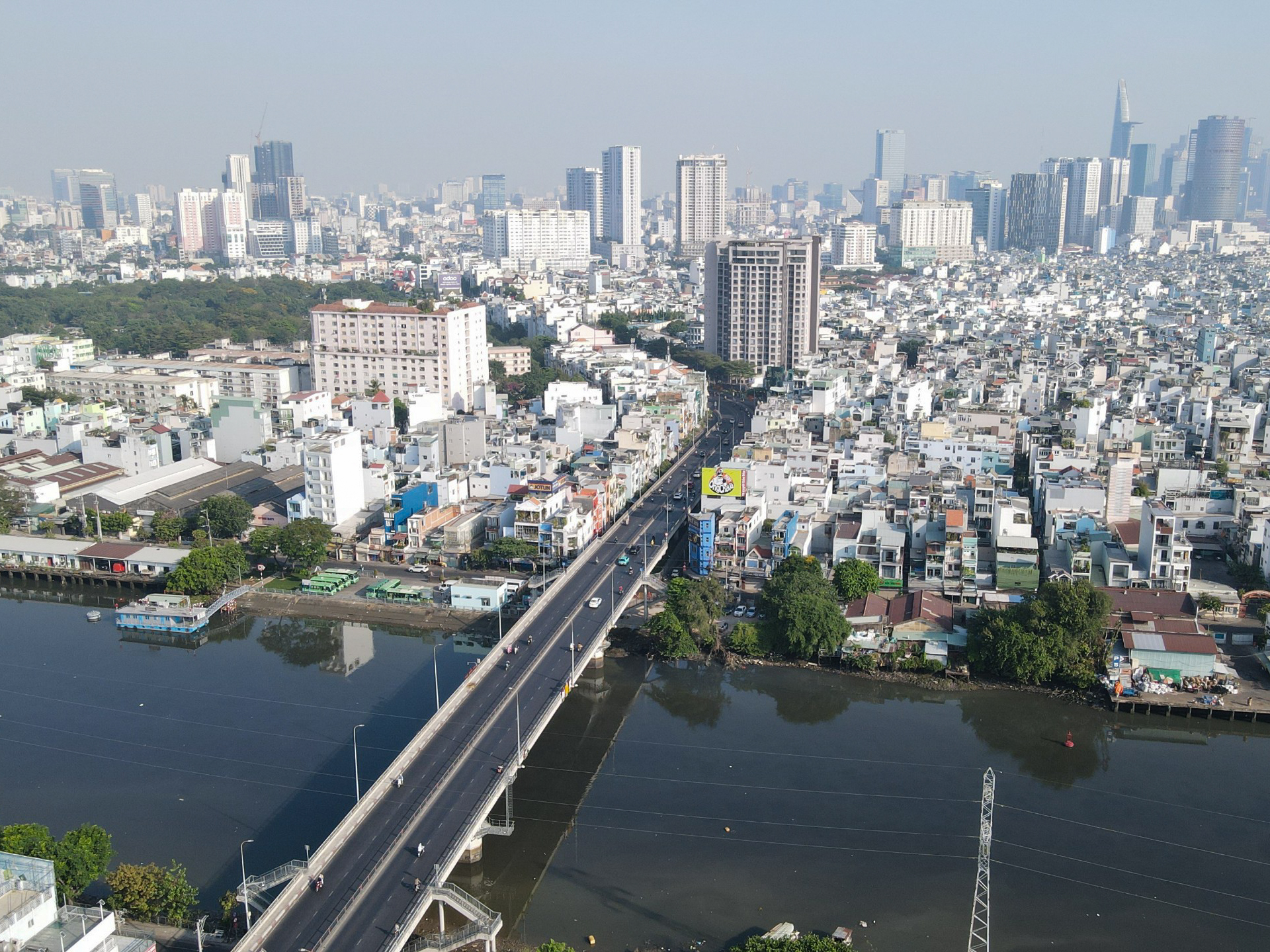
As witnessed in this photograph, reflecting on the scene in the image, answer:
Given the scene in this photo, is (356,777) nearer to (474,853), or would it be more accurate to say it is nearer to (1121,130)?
(474,853)

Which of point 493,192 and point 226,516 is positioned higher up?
point 493,192

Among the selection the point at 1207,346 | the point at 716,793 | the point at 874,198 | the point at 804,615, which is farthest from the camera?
the point at 874,198

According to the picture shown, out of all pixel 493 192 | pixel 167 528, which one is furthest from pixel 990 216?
pixel 167 528

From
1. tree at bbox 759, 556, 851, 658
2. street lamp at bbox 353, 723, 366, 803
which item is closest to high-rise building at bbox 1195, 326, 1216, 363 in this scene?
tree at bbox 759, 556, 851, 658

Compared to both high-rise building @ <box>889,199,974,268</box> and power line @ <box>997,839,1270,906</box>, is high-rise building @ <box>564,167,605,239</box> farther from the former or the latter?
power line @ <box>997,839,1270,906</box>

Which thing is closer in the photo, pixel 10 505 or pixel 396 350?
pixel 10 505

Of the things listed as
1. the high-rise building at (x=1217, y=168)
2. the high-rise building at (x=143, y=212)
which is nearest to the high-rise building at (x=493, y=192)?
the high-rise building at (x=143, y=212)

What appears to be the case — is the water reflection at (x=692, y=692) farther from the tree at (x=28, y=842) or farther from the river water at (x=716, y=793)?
the tree at (x=28, y=842)
